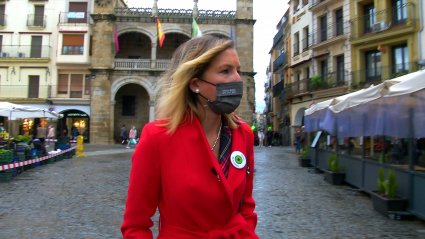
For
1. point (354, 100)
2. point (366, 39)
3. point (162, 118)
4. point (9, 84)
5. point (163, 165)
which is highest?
point (366, 39)

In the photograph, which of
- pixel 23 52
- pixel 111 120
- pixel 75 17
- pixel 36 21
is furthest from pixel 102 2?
pixel 111 120

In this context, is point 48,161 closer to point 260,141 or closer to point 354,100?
point 354,100

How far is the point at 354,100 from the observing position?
7613 millimetres

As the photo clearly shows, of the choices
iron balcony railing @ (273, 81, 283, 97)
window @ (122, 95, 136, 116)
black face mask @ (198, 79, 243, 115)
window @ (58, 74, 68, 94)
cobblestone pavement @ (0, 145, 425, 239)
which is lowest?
cobblestone pavement @ (0, 145, 425, 239)

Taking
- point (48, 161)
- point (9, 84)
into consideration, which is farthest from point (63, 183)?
point (9, 84)

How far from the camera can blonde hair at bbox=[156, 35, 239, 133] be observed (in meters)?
1.59

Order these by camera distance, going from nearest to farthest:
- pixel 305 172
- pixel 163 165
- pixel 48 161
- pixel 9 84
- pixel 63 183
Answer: pixel 163 165 < pixel 63 183 < pixel 305 172 < pixel 48 161 < pixel 9 84

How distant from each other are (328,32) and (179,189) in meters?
24.7

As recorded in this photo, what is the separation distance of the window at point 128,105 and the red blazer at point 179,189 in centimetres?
2899

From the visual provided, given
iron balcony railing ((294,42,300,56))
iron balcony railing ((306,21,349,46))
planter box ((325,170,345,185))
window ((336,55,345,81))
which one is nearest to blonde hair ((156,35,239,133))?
planter box ((325,170,345,185))

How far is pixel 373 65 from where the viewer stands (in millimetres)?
21031

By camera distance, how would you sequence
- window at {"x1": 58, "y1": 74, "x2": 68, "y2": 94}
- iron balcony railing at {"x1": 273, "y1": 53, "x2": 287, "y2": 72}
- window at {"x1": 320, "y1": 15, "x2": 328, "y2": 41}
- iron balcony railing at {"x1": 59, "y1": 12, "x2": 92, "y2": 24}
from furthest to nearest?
iron balcony railing at {"x1": 273, "y1": 53, "x2": 287, "y2": 72}, window at {"x1": 58, "y1": 74, "x2": 68, "y2": 94}, iron balcony railing at {"x1": 59, "y1": 12, "x2": 92, "y2": 24}, window at {"x1": 320, "y1": 15, "x2": 328, "y2": 41}

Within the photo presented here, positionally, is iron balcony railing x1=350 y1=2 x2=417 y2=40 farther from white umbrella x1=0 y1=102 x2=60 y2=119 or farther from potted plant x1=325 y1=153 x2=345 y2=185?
white umbrella x1=0 y1=102 x2=60 y2=119

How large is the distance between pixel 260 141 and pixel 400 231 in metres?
25.4
